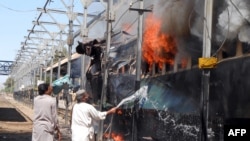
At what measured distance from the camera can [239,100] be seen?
17.9ft

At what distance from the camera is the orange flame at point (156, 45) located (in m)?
8.94

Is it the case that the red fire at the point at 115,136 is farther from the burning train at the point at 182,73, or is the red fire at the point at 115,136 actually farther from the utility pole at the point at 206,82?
the utility pole at the point at 206,82

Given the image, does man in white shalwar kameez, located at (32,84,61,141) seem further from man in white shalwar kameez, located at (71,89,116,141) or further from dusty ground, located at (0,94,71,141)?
dusty ground, located at (0,94,71,141)

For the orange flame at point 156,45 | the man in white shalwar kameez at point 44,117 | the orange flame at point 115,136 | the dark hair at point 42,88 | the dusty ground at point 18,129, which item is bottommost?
the dusty ground at point 18,129

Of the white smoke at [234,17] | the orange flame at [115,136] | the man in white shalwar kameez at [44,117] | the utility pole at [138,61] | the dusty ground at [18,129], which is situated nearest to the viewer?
the white smoke at [234,17]

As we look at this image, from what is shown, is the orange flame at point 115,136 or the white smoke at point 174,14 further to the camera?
the orange flame at point 115,136

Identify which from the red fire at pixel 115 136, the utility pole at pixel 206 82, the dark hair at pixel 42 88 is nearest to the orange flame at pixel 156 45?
the red fire at pixel 115 136

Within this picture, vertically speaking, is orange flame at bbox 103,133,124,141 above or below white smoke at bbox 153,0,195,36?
below

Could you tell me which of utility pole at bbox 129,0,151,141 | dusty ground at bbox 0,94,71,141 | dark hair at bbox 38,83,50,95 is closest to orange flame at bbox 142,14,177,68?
utility pole at bbox 129,0,151,141

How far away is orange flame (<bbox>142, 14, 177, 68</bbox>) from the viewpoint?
8938mm

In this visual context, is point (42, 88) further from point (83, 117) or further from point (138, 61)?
point (138, 61)

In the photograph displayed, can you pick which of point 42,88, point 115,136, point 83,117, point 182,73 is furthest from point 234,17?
point 115,136

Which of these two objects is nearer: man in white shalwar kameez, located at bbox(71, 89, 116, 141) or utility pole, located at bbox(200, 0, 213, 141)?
utility pole, located at bbox(200, 0, 213, 141)

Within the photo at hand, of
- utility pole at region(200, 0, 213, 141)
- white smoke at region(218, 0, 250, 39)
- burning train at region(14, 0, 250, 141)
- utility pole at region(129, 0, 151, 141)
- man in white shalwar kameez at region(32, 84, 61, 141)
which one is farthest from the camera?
utility pole at region(129, 0, 151, 141)
